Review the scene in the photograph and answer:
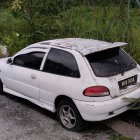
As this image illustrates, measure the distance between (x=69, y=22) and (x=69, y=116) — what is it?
4.64 meters

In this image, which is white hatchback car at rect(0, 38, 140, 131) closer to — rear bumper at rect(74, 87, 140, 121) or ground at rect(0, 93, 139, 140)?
rear bumper at rect(74, 87, 140, 121)

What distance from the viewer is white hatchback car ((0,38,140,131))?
6.11 metres

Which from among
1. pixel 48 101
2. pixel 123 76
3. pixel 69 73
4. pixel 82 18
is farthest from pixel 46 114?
pixel 82 18

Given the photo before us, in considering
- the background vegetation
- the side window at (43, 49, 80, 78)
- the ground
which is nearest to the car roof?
the side window at (43, 49, 80, 78)

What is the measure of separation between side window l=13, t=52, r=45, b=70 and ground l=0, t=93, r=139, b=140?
0.95m

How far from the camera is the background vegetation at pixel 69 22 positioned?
923 centimetres

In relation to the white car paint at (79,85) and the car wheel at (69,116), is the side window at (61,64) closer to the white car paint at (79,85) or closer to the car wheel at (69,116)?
the white car paint at (79,85)

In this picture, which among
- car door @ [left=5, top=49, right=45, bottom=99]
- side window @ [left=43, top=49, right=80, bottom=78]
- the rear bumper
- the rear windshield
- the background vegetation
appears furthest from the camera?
the background vegetation

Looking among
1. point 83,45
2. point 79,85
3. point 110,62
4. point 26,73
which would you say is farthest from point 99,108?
Result: point 26,73

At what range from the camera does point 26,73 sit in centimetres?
737

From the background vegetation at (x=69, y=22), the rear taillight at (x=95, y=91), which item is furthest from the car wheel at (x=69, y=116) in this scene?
the background vegetation at (x=69, y=22)

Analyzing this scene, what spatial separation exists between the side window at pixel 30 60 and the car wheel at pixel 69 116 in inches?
40.0

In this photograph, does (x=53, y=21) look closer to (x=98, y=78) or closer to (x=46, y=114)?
(x=46, y=114)

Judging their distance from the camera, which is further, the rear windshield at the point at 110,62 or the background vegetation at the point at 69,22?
the background vegetation at the point at 69,22
